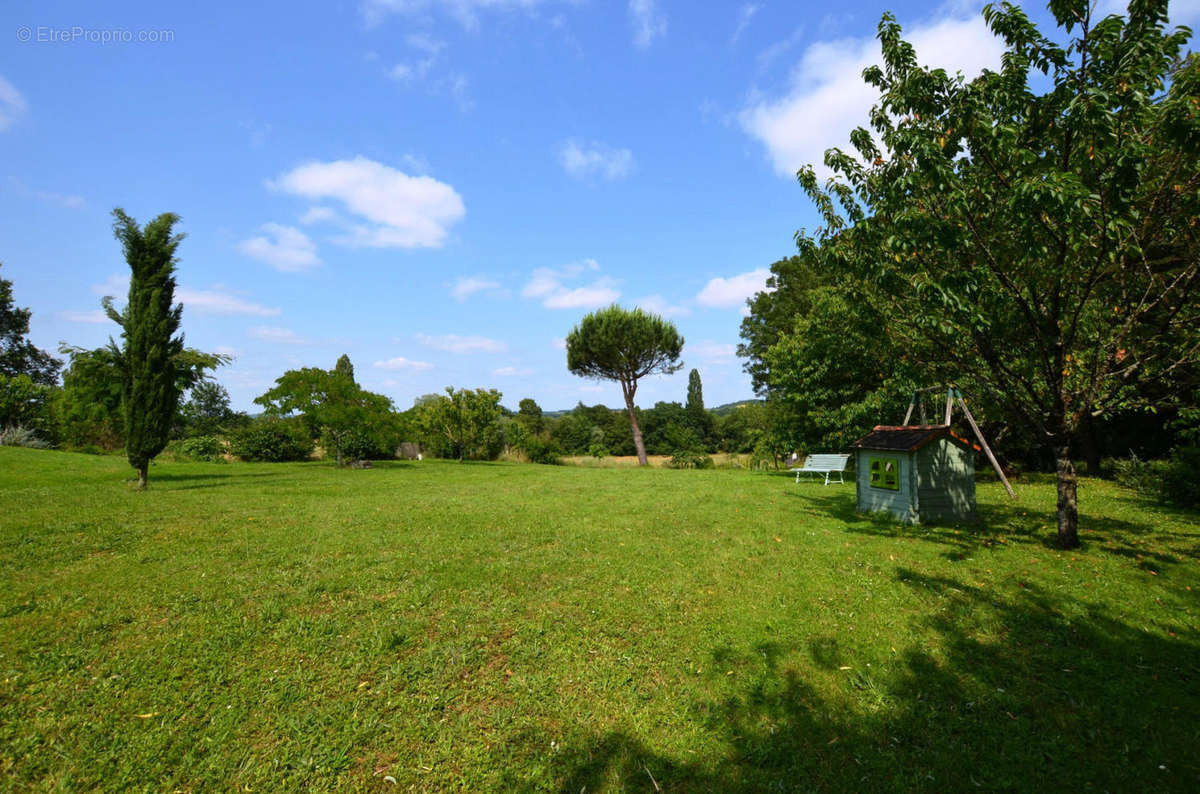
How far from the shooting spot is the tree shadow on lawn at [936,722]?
349 cm

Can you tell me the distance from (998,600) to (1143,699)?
6.76 feet

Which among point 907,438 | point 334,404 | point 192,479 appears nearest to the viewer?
point 907,438

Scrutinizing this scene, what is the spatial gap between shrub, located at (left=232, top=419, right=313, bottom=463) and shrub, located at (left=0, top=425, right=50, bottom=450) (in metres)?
9.11

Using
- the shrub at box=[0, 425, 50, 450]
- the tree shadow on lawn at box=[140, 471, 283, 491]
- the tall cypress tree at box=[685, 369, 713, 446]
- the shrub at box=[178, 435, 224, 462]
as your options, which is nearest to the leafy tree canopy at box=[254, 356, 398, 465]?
the tree shadow on lawn at box=[140, 471, 283, 491]

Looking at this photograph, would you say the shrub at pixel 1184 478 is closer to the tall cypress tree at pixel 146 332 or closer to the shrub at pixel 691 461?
the shrub at pixel 691 461

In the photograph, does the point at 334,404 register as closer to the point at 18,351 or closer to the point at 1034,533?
the point at 1034,533

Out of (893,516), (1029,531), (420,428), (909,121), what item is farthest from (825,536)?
(420,428)

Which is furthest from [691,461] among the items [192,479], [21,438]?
[21,438]

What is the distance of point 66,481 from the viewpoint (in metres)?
14.7

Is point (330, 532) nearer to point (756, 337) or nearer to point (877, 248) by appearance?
point (877, 248)

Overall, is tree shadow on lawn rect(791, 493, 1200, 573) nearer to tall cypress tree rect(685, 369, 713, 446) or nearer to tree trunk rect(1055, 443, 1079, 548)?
tree trunk rect(1055, 443, 1079, 548)

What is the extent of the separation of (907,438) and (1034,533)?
9.20 feet

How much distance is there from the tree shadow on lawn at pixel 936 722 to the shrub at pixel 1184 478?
34.7 ft

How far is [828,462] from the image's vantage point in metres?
19.6
